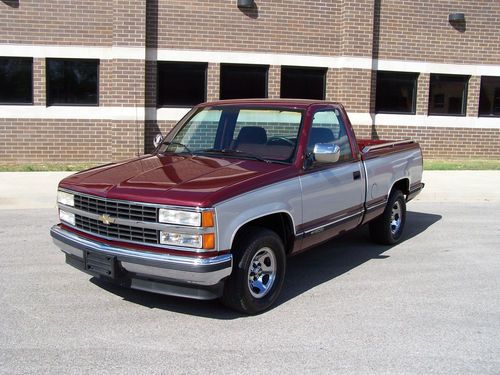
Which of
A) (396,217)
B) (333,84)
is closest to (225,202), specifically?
(396,217)

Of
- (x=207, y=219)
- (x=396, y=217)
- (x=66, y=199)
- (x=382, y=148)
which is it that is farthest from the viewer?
(x=396, y=217)

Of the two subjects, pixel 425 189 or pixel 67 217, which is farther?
pixel 425 189

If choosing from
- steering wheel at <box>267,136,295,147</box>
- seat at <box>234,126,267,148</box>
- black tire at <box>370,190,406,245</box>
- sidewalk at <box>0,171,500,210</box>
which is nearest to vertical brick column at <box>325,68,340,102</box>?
sidewalk at <box>0,171,500,210</box>

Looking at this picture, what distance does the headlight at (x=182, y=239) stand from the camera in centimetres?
420

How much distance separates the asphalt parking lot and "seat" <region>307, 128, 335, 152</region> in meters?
1.43

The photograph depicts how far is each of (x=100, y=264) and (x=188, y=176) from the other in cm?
102

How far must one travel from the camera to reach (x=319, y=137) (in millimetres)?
5645

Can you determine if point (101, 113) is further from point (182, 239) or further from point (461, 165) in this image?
point (182, 239)

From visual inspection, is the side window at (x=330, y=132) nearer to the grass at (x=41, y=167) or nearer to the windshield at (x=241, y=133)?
the windshield at (x=241, y=133)

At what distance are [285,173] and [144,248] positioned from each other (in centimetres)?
141

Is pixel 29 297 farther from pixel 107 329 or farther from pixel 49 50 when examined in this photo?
pixel 49 50

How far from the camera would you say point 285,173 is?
194 inches

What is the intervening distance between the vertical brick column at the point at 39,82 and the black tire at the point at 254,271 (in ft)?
35.3

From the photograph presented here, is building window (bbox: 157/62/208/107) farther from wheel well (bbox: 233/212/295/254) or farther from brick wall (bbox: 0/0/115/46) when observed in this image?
wheel well (bbox: 233/212/295/254)
